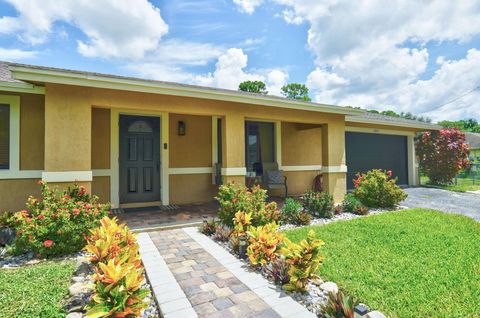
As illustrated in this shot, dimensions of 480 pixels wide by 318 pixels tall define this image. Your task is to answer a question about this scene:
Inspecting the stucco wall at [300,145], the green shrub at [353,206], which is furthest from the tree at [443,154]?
the green shrub at [353,206]

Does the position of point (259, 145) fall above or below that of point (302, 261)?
above

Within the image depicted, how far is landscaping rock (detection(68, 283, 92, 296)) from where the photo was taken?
2.60 meters

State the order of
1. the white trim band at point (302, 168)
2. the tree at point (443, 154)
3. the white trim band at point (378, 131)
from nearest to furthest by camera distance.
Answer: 1. the white trim band at point (302, 168)
2. the white trim band at point (378, 131)
3. the tree at point (443, 154)

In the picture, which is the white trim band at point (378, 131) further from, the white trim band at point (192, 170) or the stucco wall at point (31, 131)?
the stucco wall at point (31, 131)

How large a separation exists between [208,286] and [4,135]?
524cm

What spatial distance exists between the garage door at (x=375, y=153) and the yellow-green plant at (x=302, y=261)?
7.97 metres

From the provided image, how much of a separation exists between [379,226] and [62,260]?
5480 millimetres

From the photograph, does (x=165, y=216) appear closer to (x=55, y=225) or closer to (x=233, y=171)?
(x=233, y=171)

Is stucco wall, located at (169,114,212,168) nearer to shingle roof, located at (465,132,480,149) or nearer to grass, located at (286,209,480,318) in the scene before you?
grass, located at (286,209,480,318)

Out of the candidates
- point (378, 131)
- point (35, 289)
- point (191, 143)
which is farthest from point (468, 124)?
point (35, 289)

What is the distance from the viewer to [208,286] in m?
2.79

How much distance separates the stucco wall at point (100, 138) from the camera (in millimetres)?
6086

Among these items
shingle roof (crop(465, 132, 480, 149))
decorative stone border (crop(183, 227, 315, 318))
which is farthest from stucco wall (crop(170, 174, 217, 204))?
shingle roof (crop(465, 132, 480, 149))

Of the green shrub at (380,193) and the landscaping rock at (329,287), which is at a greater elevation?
the green shrub at (380,193)
